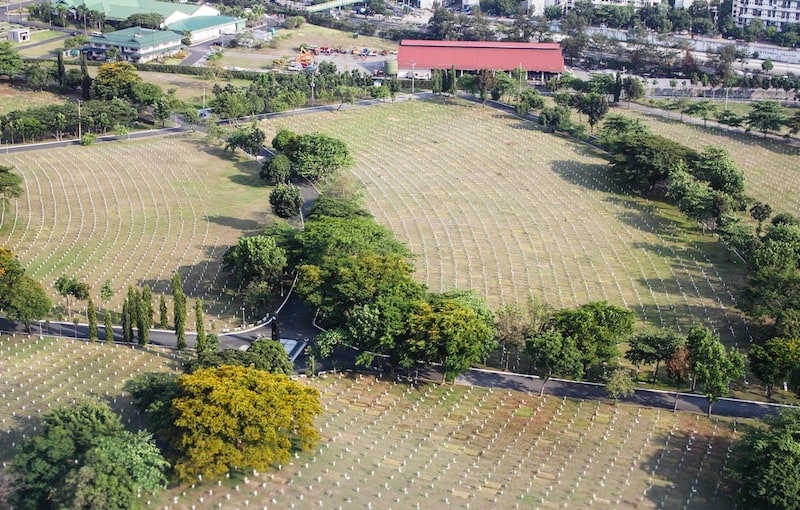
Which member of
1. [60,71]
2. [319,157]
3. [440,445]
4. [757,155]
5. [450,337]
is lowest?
[440,445]

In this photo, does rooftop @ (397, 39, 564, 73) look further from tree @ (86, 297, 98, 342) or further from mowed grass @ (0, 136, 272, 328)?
tree @ (86, 297, 98, 342)

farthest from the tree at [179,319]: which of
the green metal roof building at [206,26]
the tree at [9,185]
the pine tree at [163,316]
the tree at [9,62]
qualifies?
the green metal roof building at [206,26]

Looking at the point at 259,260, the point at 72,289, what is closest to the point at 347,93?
the point at 259,260

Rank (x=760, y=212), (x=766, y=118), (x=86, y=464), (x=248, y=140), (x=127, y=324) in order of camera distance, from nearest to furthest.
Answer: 1. (x=86, y=464)
2. (x=127, y=324)
3. (x=760, y=212)
4. (x=248, y=140)
5. (x=766, y=118)

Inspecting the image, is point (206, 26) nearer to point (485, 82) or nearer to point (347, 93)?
point (347, 93)

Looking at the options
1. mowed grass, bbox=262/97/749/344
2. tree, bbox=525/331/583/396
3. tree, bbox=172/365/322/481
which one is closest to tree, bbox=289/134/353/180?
mowed grass, bbox=262/97/749/344

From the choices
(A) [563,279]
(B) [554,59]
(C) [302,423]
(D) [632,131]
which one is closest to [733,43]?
(B) [554,59]
